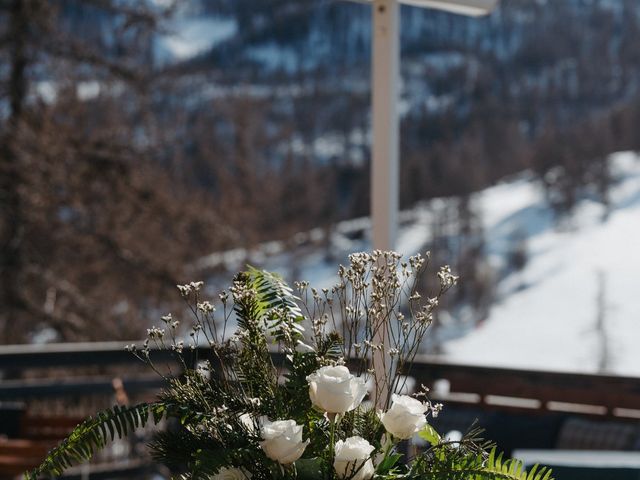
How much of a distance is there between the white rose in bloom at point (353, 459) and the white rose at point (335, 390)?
0.13 ft

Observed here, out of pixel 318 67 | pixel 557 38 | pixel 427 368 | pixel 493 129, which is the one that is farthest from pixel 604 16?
pixel 427 368

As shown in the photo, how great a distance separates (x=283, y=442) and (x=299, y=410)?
0.40 feet

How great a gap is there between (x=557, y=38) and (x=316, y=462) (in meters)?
11.6

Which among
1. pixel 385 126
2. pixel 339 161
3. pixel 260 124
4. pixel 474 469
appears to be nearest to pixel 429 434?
pixel 474 469

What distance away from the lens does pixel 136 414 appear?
3.97 feet

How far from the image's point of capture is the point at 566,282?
11.9 m

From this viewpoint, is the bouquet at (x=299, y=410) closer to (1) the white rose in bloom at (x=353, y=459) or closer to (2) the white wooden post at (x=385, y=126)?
(1) the white rose in bloom at (x=353, y=459)

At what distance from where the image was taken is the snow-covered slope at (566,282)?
11453 mm

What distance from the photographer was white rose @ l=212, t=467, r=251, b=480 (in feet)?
3.67

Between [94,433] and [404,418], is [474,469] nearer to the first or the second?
[404,418]

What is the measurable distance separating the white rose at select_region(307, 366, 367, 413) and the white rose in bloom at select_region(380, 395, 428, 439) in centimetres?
4

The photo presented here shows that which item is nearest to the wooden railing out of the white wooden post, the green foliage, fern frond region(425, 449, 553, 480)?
the white wooden post

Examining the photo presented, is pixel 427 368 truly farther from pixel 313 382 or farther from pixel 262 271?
pixel 313 382

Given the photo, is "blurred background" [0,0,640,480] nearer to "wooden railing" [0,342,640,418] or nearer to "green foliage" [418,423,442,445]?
"wooden railing" [0,342,640,418]
